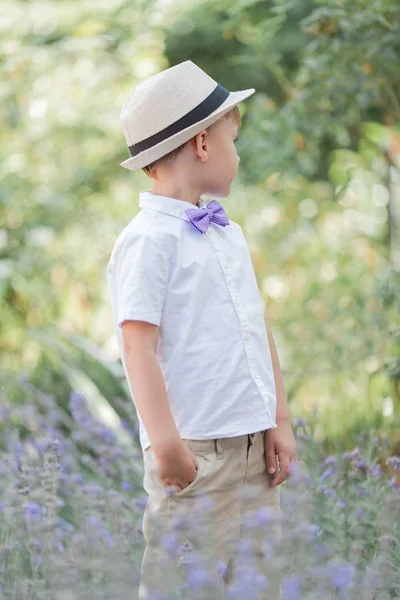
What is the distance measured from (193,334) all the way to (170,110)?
0.47 metres

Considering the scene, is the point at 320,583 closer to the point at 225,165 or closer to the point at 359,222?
the point at 225,165

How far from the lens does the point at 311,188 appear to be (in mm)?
5285

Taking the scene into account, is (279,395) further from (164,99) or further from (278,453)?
(164,99)

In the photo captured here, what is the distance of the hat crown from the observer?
216cm

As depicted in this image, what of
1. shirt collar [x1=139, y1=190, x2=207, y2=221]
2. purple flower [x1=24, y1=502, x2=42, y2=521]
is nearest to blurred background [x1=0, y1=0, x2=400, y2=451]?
purple flower [x1=24, y1=502, x2=42, y2=521]

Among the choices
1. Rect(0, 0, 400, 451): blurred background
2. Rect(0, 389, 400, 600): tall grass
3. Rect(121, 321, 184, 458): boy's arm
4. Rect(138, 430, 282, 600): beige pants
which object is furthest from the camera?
Rect(0, 0, 400, 451): blurred background

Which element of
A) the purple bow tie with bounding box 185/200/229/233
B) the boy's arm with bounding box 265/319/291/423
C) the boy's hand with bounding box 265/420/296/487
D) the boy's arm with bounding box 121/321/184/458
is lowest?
the boy's hand with bounding box 265/420/296/487

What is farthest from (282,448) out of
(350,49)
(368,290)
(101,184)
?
(101,184)

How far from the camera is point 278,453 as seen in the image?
222 centimetres

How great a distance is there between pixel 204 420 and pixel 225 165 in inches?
21.0

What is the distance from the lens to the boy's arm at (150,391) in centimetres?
200

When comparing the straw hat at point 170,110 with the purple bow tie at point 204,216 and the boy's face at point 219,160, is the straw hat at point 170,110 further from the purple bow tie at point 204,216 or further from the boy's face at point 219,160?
the purple bow tie at point 204,216

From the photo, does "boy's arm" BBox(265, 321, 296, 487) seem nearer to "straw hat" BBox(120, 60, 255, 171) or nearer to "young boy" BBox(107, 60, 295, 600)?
"young boy" BBox(107, 60, 295, 600)

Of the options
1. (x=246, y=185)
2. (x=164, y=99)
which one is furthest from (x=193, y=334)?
(x=246, y=185)
